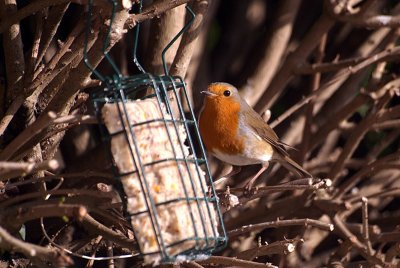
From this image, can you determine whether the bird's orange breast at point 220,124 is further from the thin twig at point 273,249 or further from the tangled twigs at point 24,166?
the tangled twigs at point 24,166

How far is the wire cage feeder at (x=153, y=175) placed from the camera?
2.75 meters

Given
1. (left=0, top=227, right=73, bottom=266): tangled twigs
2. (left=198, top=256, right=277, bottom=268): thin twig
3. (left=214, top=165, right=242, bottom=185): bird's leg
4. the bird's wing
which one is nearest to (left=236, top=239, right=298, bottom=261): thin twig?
(left=198, top=256, right=277, bottom=268): thin twig

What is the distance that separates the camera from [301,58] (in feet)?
15.2

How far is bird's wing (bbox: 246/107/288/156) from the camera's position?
425 centimetres

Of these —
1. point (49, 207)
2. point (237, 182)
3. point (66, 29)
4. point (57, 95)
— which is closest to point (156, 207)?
point (49, 207)

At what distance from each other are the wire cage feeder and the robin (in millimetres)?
1211

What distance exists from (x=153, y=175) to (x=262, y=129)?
1.58 meters

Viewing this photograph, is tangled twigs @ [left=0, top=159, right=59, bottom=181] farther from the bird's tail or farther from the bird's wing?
the bird's tail

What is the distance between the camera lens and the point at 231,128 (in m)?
4.21

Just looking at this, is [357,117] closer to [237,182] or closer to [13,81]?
[237,182]

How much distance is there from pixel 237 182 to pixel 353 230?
78 cm

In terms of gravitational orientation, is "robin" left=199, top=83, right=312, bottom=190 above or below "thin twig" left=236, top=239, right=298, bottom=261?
above

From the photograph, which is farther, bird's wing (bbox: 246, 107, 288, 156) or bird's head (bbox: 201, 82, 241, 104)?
bird's wing (bbox: 246, 107, 288, 156)

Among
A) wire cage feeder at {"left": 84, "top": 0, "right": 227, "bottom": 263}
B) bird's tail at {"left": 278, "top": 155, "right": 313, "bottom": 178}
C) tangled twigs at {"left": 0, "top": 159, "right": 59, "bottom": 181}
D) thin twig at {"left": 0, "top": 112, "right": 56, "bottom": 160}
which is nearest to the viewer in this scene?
tangled twigs at {"left": 0, "top": 159, "right": 59, "bottom": 181}
